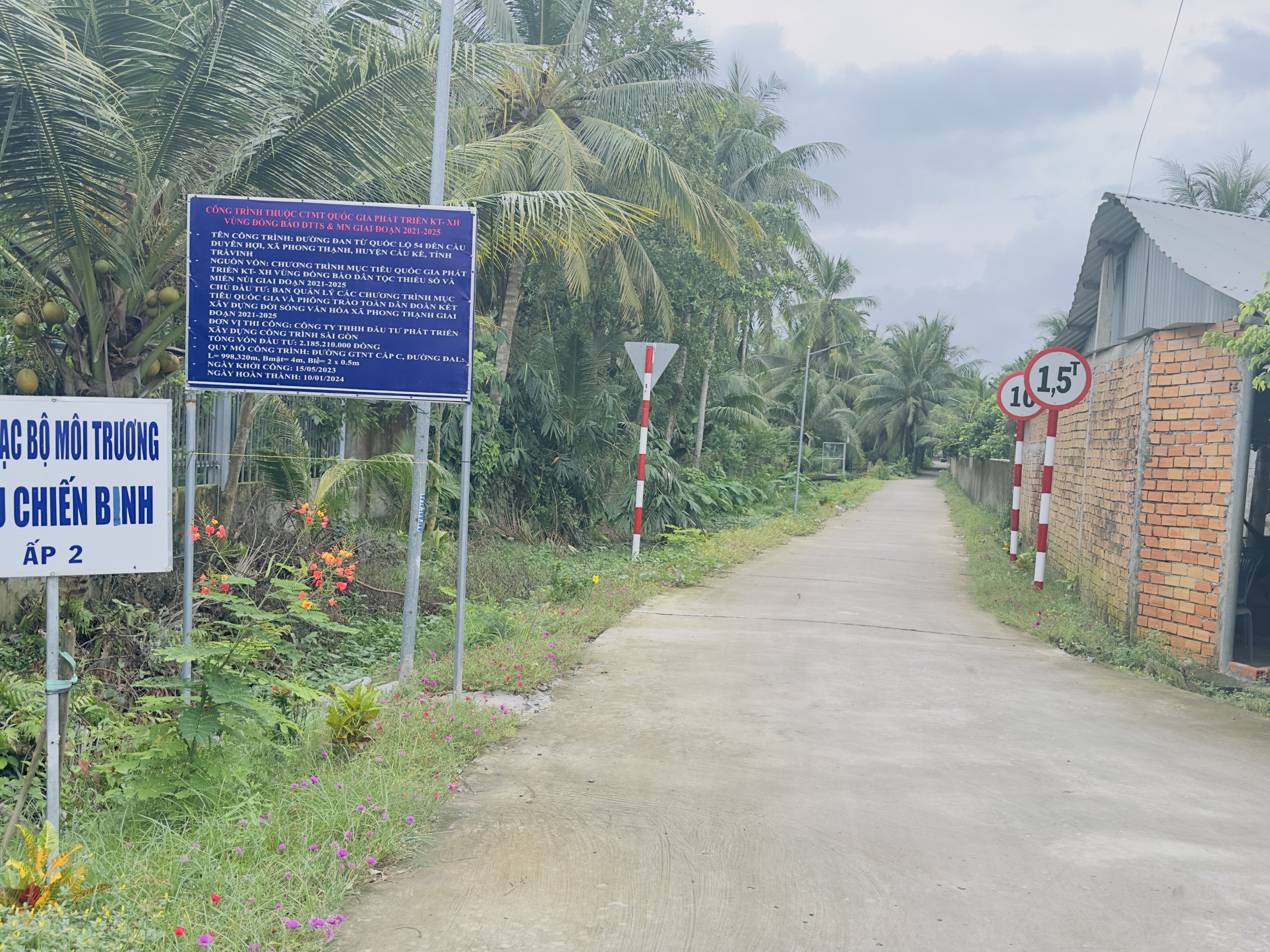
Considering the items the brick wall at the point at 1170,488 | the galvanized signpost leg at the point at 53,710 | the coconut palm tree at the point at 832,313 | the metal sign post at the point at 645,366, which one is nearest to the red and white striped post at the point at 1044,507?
the brick wall at the point at 1170,488

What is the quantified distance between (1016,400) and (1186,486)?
512cm

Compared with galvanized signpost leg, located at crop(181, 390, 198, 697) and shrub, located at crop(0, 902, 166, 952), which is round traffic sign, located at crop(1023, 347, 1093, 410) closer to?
galvanized signpost leg, located at crop(181, 390, 198, 697)

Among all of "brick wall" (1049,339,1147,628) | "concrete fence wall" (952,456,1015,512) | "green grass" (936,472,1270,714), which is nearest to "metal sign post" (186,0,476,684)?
"green grass" (936,472,1270,714)

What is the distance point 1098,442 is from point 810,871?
7.52 meters

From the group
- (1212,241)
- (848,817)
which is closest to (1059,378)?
(1212,241)

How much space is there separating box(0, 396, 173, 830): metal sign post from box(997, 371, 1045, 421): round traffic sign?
415 inches

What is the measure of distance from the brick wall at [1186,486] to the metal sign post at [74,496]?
21.8 feet

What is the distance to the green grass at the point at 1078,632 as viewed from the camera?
679cm

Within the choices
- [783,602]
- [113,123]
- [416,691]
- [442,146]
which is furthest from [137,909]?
[783,602]

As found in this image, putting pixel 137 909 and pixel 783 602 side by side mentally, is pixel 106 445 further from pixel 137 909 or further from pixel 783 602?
pixel 783 602

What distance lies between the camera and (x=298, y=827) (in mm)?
3705

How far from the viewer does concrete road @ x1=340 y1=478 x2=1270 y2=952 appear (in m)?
3.25

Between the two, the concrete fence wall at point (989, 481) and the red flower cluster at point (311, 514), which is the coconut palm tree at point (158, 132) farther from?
the concrete fence wall at point (989, 481)

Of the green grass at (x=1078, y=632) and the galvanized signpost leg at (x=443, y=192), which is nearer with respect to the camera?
the galvanized signpost leg at (x=443, y=192)
